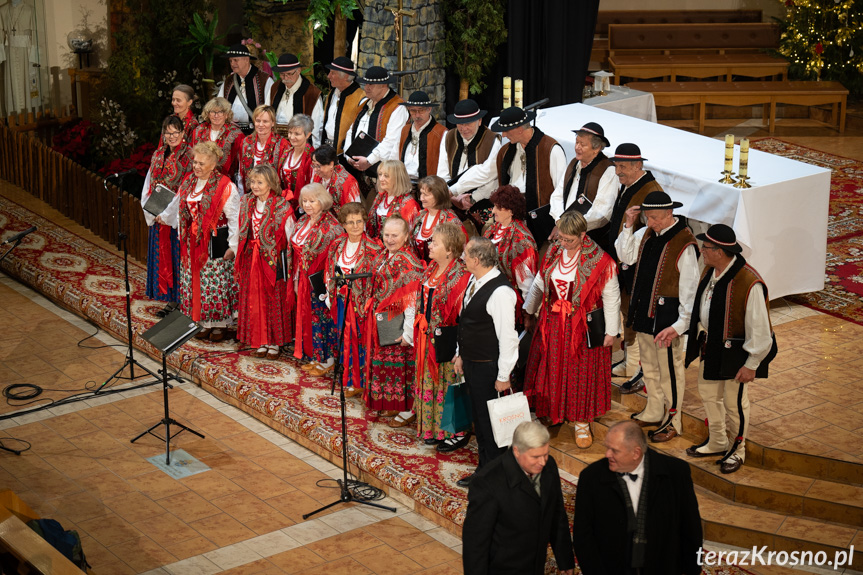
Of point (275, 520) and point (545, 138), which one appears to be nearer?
point (275, 520)

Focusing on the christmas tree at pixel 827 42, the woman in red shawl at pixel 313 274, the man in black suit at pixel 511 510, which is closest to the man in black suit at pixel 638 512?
the man in black suit at pixel 511 510

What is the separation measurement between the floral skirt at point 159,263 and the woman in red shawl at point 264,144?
0.77 meters

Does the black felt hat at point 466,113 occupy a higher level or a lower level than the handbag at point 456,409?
higher

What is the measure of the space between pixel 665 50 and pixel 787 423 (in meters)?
10.1

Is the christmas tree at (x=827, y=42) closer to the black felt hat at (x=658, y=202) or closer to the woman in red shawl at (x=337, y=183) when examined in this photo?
the woman in red shawl at (x=337, y=183)

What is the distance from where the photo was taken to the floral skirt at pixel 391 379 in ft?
23.8

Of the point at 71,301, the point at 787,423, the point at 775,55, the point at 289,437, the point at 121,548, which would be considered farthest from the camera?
the point at 775,55

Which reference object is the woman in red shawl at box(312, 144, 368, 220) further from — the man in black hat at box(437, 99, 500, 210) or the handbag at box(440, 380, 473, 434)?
the handbag at box(440, 380, 473, 434)

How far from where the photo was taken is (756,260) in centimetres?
789

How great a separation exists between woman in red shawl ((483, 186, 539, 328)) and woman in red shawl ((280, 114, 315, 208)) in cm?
212

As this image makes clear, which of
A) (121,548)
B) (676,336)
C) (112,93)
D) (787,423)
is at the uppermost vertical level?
(112,93)

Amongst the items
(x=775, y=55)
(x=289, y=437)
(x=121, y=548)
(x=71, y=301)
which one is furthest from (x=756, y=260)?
(x=775, y=55)

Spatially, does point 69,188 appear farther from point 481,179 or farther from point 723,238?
point 723,238

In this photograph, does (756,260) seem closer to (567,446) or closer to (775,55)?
(567,446)
